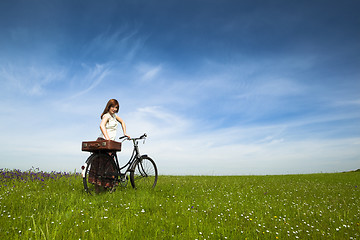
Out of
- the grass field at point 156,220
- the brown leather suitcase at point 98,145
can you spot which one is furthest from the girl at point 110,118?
the grass field at point 156,220

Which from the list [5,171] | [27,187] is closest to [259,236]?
[27,187]

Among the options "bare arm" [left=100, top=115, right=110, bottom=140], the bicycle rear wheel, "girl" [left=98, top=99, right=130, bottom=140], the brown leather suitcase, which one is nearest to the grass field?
the bicycle rear wheel

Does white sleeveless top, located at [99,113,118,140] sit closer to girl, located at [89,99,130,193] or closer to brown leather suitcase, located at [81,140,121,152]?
girl, located at [89,99,130,193]

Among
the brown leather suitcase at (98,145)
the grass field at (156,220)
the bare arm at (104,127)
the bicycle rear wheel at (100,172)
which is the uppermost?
the bare arm at (104,127)

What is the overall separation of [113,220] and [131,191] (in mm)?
3142

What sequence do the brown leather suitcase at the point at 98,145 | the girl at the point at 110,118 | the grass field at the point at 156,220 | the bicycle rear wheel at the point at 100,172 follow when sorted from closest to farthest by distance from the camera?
the grass field at the point at 156,220
the brown leather suitcase at the point at 98,145
the bicycle rear wheel at the point at 100,172
the girl at the point at 110,118

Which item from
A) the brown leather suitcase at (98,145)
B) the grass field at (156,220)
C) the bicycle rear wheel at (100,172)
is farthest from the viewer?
the bicycle rear wheel at (100,172)

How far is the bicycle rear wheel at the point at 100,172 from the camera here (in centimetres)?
786

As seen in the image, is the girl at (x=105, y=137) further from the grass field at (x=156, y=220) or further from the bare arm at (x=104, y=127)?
the grass field at (x=156, y=220)

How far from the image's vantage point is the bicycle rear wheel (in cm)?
786

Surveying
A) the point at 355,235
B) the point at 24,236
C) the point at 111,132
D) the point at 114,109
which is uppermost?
the point at 114,109

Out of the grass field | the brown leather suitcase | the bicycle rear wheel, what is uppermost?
the brown leather suitcase

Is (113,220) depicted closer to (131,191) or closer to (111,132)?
(131,191)

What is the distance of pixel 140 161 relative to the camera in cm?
940
